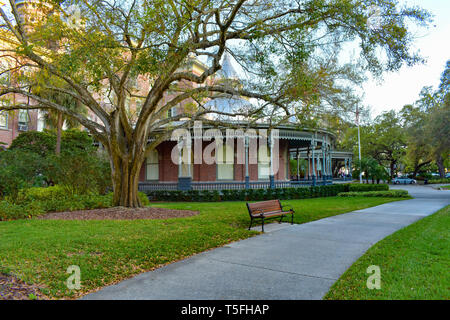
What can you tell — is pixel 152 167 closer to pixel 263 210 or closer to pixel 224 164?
pixel 224 164

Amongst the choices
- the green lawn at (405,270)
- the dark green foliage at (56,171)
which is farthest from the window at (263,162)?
the green lawn at (405,270)

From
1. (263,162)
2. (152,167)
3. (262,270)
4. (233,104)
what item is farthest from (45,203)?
(263,162)

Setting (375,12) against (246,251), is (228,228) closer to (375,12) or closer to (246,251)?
(246,251)

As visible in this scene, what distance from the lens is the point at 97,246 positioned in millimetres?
6484

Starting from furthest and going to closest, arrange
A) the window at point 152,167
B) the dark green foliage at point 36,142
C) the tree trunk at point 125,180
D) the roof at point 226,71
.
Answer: the window at point 152,167, the dark green foliage at point 36,142, the tree trunk at point 125,180, the roof at point 226,71

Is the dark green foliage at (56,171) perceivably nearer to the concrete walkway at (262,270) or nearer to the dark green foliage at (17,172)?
the dark green foliage at (17,172)

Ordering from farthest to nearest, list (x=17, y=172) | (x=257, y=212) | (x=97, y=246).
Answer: (x=17, y=172) < (x=257, y=212) < (x=97, y=246)

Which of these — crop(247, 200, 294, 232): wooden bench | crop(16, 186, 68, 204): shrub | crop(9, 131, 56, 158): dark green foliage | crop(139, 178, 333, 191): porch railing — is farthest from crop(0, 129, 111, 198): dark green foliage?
crop(9, 131, 56, 158): dark green foliage

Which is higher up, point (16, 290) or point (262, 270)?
point (16, 290)

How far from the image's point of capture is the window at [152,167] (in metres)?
26.1

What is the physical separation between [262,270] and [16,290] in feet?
12.4

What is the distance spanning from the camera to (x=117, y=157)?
12.6 m

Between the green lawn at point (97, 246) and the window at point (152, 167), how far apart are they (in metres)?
A: 16.4

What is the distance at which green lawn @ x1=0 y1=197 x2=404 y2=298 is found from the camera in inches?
192
